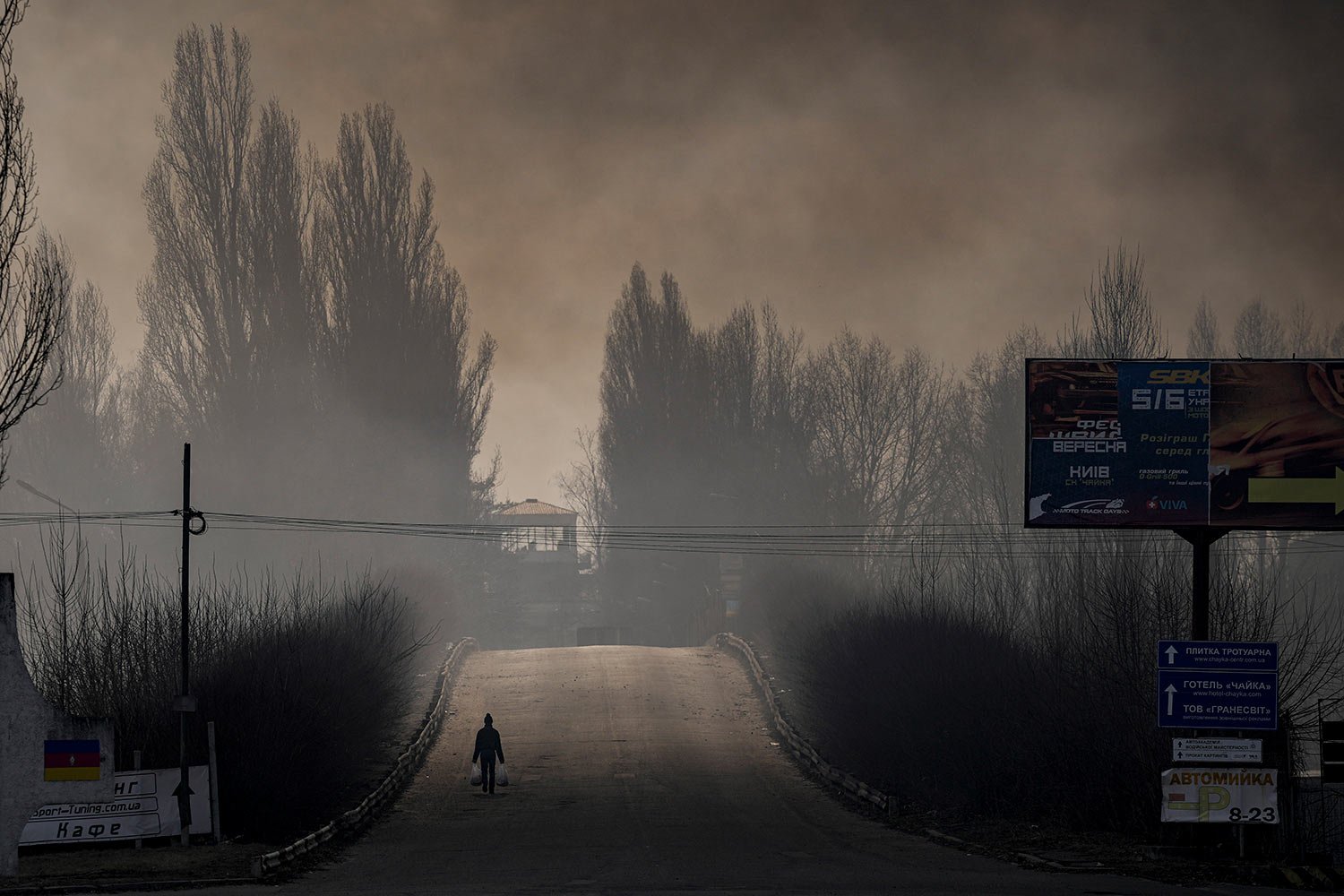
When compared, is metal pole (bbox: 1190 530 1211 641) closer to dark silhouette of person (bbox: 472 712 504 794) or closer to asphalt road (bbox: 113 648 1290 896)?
asphalt road (bbox: 113 648 1290 896)

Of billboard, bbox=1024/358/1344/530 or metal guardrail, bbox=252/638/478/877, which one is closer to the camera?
billboard, bbox=1024/358/1344/530

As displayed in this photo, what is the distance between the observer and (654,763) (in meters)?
37.8

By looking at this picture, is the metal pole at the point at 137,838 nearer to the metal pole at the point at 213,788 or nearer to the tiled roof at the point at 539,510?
the metal pole at the point at 213,788

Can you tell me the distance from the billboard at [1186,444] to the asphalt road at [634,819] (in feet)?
18.4

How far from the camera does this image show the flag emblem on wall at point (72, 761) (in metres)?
21.2

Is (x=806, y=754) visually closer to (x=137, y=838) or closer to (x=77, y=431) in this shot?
(x=137, y=838)

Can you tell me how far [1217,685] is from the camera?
22797 mm

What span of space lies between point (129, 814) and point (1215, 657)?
17.3 meters

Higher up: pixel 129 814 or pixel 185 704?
pixel 185 704

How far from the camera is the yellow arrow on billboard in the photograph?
75.6ft

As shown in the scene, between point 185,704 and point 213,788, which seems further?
point 213,788

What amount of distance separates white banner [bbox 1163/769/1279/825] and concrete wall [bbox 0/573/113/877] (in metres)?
15.5

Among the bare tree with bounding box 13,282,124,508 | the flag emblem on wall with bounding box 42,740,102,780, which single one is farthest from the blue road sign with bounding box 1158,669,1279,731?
the bare tree with bounding box 13,282,124,508

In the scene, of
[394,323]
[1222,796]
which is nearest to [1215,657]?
[1222,796]
